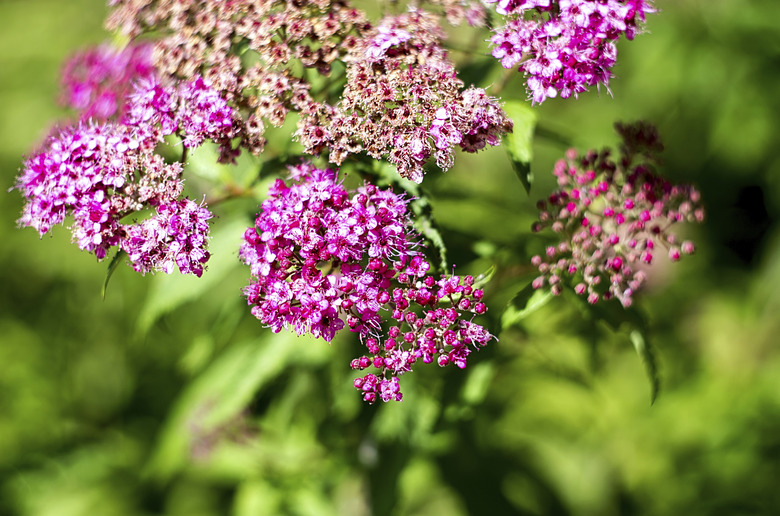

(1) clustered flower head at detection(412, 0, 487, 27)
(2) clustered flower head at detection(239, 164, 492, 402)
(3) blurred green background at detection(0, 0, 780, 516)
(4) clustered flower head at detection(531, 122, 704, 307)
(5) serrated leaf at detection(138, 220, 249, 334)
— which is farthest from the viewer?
(3) blurred green background at detection(0, 0, 780, 516)

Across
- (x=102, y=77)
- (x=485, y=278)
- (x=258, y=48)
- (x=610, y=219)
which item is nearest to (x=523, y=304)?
(x=485, y=278)

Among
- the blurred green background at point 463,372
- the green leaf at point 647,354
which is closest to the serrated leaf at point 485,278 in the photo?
the blurred green background at point 463,372

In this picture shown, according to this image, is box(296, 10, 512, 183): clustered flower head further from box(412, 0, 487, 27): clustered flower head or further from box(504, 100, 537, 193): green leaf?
box(412, 0, 487, 27): clustered flower head

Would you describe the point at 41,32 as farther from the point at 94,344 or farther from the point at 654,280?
the point at 654,280

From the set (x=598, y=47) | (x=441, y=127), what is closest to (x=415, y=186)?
(x=441, y=127)

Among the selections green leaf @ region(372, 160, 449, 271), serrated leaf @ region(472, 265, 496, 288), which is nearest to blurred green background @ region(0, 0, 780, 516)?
serrated leaf @ region(472, 265, 496, 288)

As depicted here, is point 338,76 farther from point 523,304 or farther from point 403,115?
point 523,304
